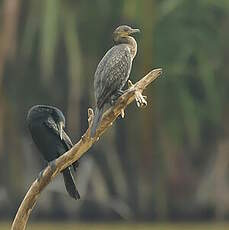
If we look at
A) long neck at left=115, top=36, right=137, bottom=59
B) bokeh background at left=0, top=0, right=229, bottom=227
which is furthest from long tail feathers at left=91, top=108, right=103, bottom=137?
bokeh background at left=0, top=0, right=229, bottom=227

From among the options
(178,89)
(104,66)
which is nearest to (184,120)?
(178,89)

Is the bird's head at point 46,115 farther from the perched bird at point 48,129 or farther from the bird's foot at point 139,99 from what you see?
the bird's foot at point 139,99

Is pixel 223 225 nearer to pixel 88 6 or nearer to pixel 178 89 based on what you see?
pixel 178 89

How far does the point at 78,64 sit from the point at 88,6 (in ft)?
4.86

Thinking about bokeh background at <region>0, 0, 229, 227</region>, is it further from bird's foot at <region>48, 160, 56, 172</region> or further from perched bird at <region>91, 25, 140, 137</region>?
bird's foot at <region>48, 160, 56, 172</region>

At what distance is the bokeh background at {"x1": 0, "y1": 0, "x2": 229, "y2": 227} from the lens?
68.6 ft

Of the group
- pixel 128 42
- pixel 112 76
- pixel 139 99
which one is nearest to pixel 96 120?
pixel 139 99

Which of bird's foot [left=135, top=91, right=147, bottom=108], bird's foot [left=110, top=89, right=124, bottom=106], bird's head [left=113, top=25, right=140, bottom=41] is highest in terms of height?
bird's head [left=113, top=25, right=140, bottom=41]

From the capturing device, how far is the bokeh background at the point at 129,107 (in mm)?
20906

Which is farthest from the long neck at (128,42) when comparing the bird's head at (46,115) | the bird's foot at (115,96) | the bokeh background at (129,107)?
the bokeh background at (129,107)

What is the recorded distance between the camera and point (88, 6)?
22281 millimetres

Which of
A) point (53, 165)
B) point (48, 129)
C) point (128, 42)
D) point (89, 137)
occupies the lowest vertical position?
point (53, 165)

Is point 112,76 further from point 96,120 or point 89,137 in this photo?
point 89,137

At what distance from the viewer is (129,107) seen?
2180 cm
